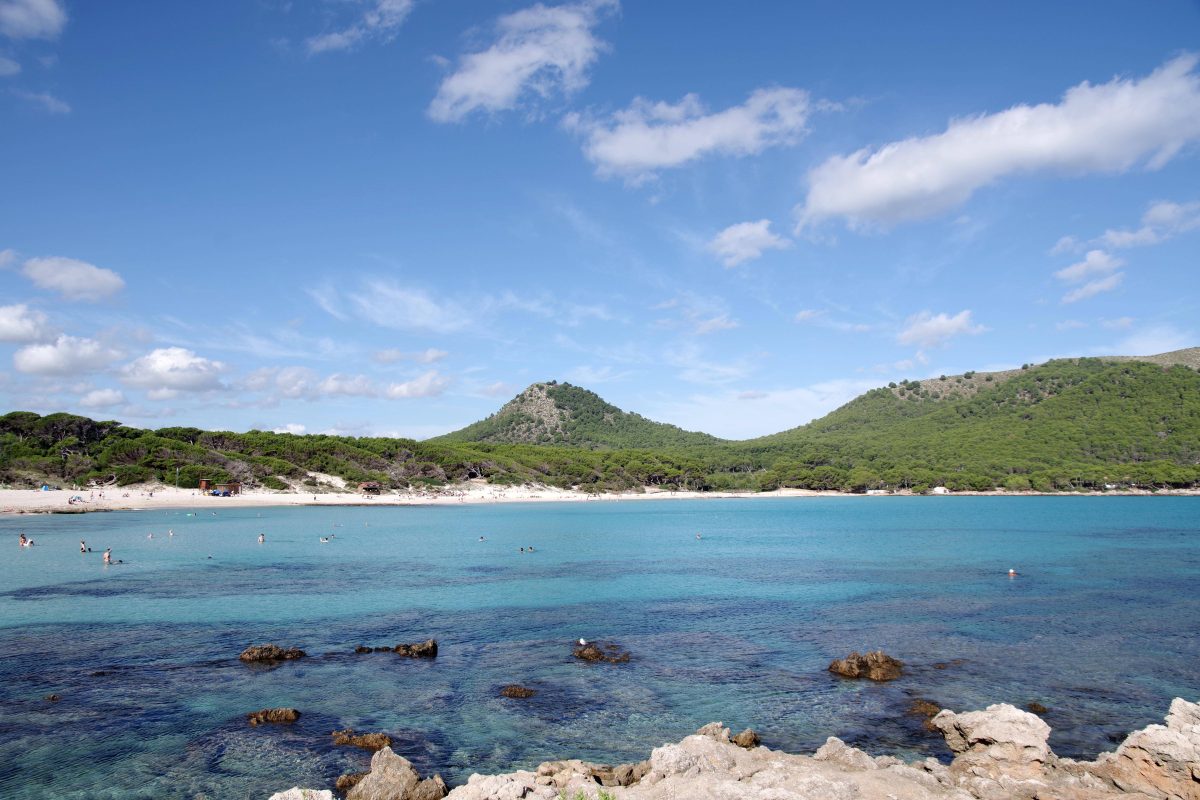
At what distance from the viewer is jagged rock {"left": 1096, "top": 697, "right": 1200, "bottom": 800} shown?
11.7 metres

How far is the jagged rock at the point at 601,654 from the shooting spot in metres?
22.8

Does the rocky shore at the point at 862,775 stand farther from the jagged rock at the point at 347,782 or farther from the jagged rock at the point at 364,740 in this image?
A: the jagged rock at the point at 364,740

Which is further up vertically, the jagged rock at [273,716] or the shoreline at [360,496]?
the shoreline at [360,496]

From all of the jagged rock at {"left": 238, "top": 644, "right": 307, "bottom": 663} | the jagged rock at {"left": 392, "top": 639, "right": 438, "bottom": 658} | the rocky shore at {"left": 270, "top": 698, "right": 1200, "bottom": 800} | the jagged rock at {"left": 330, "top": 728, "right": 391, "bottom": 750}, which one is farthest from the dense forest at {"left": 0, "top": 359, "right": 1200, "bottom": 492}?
the rocky shore at {"left": 270, "top": 698, "right": 1200, "bottom": 800}

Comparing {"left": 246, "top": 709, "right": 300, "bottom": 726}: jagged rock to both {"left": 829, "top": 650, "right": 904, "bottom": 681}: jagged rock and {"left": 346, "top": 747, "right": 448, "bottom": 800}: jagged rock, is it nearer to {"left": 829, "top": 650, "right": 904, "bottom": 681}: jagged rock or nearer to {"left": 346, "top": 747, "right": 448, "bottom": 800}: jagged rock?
{"left": 346, "top": 747, "right": 448, "bottom": 800}: jagged rock

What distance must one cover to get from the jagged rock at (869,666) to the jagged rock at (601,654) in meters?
6.57

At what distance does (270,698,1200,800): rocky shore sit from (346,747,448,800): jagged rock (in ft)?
0.06

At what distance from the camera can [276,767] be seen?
1450 cm

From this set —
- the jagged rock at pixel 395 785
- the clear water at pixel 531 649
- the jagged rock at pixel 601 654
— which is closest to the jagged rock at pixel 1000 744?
the clear water at pixel 531 649

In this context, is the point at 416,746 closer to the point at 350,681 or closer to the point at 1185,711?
the point at 350,681

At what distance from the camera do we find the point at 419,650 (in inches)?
917

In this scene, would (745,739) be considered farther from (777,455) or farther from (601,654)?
(777,455)

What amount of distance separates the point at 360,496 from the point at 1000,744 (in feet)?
377

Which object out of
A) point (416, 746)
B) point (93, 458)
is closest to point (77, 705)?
point (416, 746)
